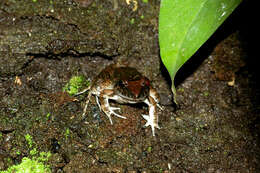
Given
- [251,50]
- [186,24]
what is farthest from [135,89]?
[251,50]

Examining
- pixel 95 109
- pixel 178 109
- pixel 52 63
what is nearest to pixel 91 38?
pixel 52 63

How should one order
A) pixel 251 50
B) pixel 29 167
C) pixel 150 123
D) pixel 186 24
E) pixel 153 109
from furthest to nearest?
pixel 251 50
pixel 153 109
pixel 150 123
pixel 29 167
pixel 186 24

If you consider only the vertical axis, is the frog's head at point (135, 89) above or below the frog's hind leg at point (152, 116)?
above

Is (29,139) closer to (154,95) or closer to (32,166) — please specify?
(32,166)

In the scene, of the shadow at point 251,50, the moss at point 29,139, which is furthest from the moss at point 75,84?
the shadow at point 251,50

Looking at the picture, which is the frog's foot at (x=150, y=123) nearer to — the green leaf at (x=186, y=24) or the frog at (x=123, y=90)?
the frog at (x=123, y=90)

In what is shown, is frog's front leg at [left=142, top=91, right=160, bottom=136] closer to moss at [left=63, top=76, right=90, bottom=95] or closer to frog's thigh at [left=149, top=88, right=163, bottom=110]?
frog's thigh at [left=149, top=88, right=163, bottom=110]
